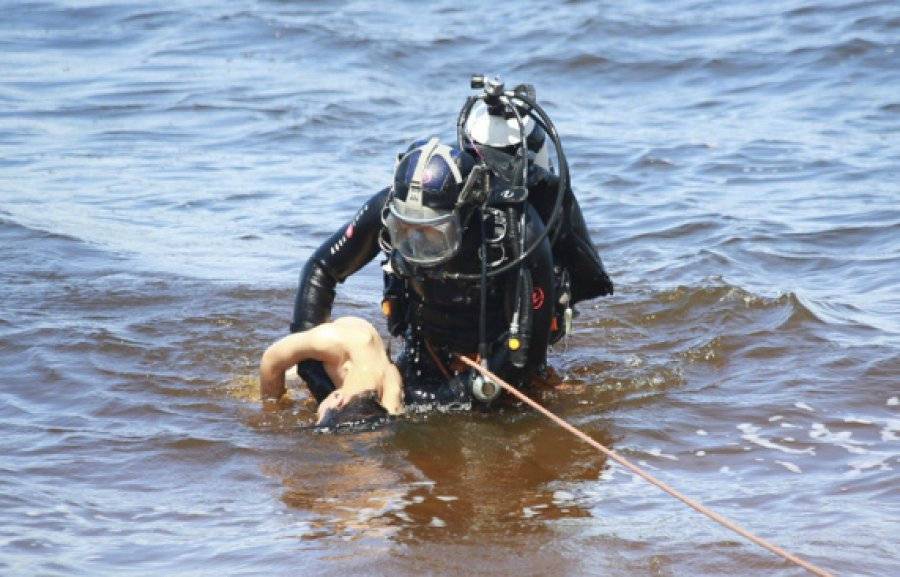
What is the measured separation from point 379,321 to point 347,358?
196 cm

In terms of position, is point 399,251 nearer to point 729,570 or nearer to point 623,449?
point 623,449

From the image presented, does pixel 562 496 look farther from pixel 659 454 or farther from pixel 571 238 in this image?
pixel 571 238

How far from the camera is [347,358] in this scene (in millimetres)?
5609

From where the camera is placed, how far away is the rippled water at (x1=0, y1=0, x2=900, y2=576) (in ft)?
15.2

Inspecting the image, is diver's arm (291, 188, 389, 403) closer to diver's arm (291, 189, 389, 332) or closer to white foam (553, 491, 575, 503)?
diver's arm (291, 189, 389, 332)

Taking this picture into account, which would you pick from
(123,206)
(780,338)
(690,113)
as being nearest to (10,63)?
(123,206)

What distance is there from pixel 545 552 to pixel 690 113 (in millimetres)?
8827

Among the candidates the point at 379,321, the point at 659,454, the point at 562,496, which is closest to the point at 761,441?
the point at 659,454

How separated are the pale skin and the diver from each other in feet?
0.32

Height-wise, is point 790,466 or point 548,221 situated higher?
point 548,221

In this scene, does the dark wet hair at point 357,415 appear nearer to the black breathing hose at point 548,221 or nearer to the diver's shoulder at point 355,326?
the diver's shoulder at point 355,326

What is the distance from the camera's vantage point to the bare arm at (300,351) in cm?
561

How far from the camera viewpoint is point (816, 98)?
12664 mm

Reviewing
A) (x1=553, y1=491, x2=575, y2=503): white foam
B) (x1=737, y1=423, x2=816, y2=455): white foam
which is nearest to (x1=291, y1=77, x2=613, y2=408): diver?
(x1=553, y1=491, x2=575, y2=503): white foam
